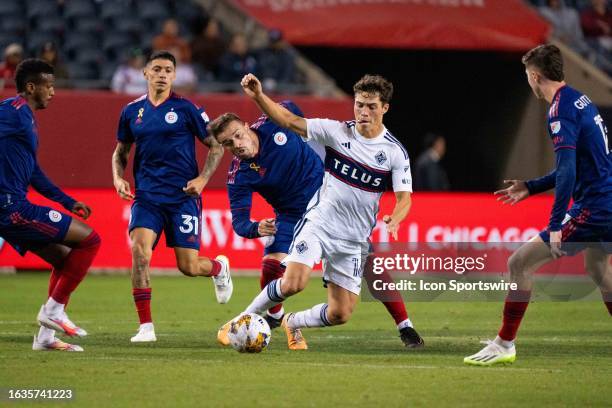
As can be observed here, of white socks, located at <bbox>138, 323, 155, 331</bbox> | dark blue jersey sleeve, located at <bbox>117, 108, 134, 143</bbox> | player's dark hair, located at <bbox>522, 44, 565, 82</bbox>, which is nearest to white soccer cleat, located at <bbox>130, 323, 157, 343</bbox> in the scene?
white socks, located at <bbox>138, 323, 155, 331</bbox>

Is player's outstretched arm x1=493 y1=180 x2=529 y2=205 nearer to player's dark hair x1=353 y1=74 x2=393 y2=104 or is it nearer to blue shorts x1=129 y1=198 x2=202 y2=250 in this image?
player's dark hair x1=353 y1=74 x2=393 y2=104

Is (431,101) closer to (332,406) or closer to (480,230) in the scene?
(480,230)

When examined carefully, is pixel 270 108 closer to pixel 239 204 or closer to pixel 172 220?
pixel 239 204

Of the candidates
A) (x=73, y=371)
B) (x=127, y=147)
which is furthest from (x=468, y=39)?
(x=73, y=371)

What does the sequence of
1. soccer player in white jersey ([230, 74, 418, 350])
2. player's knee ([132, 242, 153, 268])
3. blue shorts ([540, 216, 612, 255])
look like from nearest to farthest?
1. blue shorts ([540, 216, 612, 255])
2. soccer player in white jersey ([230, 74, 418, 350])
3. player's knee ([132, 242, 153, 268])

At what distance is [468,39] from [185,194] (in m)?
12.4

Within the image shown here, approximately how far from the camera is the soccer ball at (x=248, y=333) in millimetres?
9484

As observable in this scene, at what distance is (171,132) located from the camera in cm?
1070

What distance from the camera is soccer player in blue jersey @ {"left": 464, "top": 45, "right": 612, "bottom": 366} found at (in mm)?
8766

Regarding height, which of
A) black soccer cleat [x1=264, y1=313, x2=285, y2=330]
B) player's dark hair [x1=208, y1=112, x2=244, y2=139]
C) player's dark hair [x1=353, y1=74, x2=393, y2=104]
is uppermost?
player's dark hair [x1=353, y1=74, x2=393, y2=104]

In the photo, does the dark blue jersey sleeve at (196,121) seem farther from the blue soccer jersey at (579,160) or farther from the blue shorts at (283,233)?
the blue soccer jersey at (579,160)

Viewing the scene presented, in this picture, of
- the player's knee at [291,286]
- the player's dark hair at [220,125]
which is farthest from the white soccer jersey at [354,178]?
the player's dark hair at [220,125]

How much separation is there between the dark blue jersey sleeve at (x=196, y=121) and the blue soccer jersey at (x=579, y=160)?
3003mm

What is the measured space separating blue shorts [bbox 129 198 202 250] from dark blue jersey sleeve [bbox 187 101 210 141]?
60 cm
